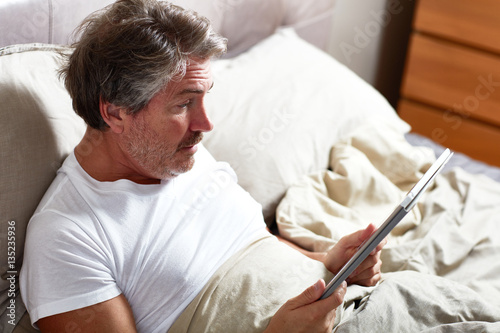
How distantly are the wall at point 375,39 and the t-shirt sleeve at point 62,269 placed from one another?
1587 mm

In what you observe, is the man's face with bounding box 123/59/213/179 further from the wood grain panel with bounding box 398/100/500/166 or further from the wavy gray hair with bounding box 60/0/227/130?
the wood grain panel with bounding box 398/100/500/166

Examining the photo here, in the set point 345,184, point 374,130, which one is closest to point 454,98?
point 374,130

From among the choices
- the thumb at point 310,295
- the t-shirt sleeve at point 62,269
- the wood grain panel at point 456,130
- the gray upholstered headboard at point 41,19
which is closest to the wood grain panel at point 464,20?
the wood grain panel at point 456,130

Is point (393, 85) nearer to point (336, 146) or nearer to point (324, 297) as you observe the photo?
point (336, 146)

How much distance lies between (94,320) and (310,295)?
35 cm

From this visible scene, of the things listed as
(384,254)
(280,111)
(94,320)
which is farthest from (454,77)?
(94,320)

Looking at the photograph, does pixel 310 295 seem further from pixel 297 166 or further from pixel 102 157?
pixel 297 166

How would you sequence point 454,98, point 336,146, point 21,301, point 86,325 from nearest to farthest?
1. point 86,325
2. point 21,301
3. point 336,146
4. point 454,98

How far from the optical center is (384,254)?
4.43 ft

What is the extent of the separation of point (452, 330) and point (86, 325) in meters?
0.60

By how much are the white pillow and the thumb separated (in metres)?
0.46

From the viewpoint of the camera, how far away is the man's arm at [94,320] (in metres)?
0.96

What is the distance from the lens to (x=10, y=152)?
1.06 metres

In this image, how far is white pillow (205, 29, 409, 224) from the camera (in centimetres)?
144
